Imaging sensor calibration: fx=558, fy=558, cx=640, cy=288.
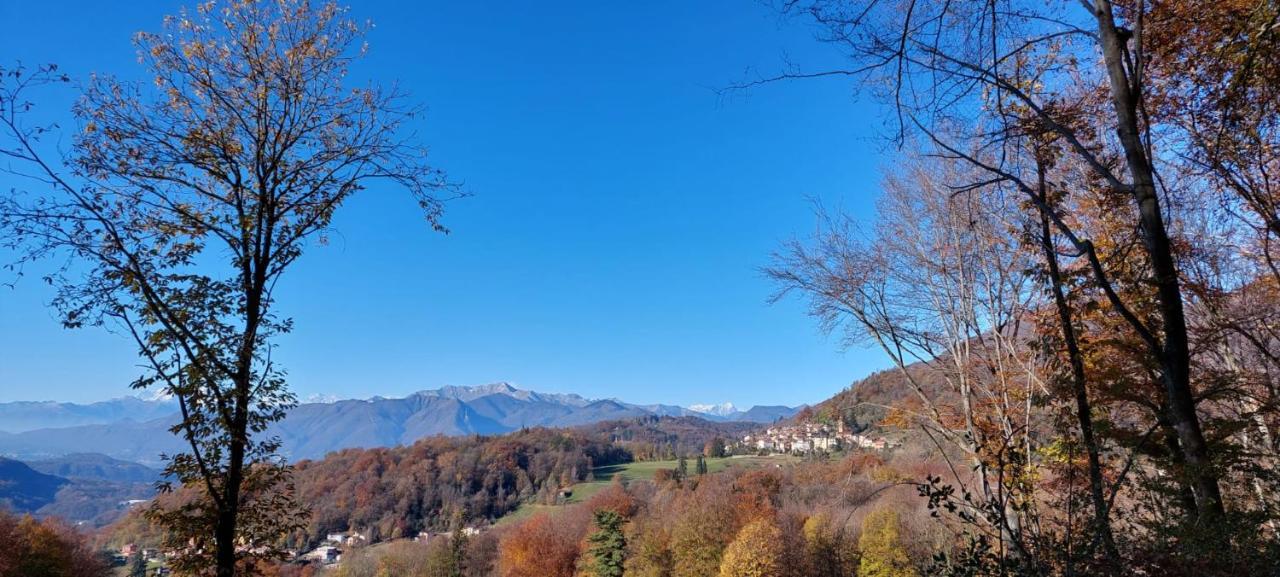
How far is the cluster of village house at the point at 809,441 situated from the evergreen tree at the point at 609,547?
3163 cm

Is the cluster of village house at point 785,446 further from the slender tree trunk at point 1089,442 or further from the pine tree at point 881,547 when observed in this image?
the slender tree trunk at point 1089,442

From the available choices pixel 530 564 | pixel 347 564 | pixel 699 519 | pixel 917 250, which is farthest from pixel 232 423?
pixel 347 564

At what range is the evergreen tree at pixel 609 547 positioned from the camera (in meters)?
37.8

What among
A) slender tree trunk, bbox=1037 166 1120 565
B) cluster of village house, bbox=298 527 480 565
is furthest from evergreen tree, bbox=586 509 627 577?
slender tree trunk, bbox=1037 166 1120 565

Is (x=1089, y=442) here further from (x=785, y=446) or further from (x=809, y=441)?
(x=785, y=446)

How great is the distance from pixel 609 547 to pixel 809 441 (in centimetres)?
7189

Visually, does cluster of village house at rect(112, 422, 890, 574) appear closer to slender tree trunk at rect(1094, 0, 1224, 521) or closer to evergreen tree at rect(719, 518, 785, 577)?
evergreen tree at rect(719, 518, 785, 577)

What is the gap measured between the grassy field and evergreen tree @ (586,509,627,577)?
1534 inches

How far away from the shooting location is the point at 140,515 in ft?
13.3

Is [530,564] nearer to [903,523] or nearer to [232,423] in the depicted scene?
[903,523]

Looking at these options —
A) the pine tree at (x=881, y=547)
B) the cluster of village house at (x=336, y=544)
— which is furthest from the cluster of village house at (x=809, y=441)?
the cluster of village house at (x=336, y=544)

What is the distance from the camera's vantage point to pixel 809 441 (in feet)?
333

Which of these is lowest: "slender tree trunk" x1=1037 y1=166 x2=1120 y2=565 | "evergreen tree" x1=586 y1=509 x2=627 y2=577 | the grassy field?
the grassy field

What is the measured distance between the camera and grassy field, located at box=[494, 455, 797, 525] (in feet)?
270
